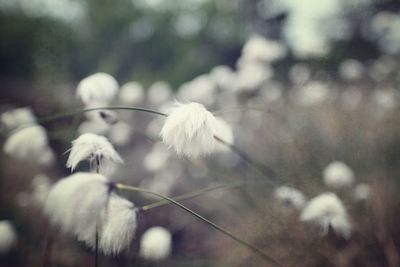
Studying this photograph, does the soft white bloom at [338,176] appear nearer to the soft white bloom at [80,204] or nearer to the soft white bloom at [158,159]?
the soft white bloom at [80,204]

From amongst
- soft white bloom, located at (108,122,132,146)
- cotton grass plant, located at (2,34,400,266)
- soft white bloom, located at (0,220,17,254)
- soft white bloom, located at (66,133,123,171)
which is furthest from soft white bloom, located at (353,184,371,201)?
soft white bloom, located at (108,122,132,146)

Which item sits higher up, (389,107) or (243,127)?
(243,127)

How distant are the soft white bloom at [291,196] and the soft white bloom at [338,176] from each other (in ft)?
0.50

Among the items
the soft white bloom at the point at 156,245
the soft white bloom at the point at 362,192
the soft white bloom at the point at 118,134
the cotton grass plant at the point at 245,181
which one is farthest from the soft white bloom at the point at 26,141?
the soft white bloom at the point at 118,134

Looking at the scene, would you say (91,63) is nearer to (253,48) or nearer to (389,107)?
(253,48)

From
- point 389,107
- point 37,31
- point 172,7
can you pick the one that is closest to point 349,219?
point 389,107

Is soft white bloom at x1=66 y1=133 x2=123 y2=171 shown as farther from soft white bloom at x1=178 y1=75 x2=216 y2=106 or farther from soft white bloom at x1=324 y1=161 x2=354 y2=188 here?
soft white bloom at x1=178 y1=75 x2=216 y2=106

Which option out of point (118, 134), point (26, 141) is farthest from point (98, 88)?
point (118, 134)

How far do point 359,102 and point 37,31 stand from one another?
686cm

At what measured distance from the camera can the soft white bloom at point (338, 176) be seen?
1733mm

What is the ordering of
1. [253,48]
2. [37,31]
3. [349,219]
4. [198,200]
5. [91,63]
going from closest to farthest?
[349,219], [198,200], [253,48], [37,31], [91,63]

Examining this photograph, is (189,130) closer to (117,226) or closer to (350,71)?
(117,226)

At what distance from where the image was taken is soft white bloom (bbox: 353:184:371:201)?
1.73 meters

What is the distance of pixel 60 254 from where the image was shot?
83.2 inches
